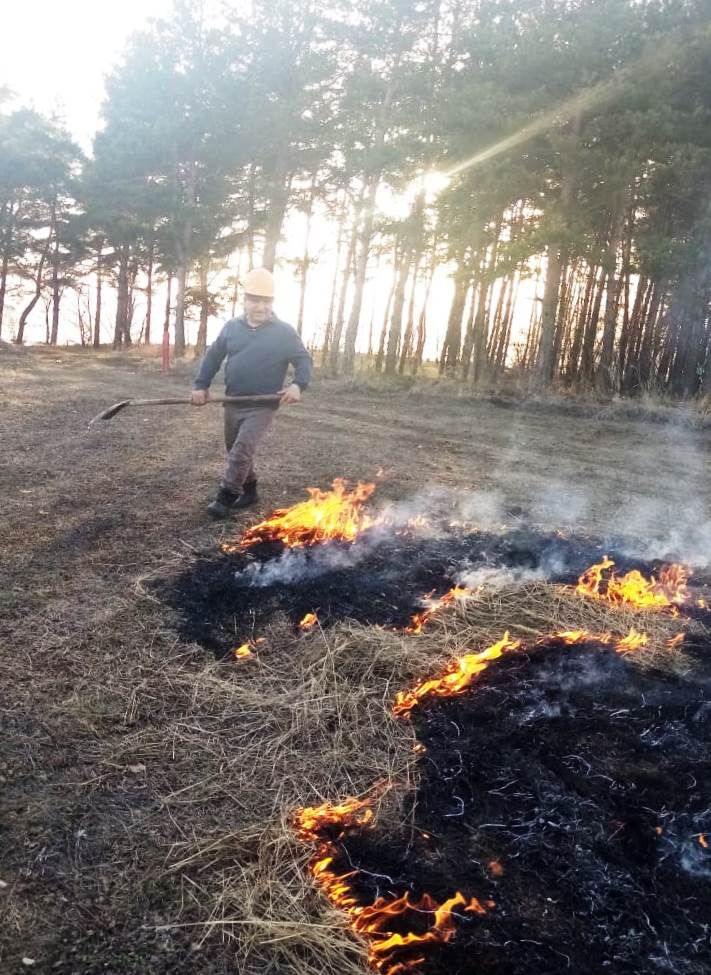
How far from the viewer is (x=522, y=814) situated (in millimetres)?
2584

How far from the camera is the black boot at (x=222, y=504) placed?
18.8 feet

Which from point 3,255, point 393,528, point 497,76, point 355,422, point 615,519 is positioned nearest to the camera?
point 393,528

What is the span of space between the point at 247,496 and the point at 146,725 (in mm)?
3260

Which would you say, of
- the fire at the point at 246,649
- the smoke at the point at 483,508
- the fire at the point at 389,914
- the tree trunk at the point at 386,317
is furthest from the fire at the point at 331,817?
the tree trunk at the point at 386,317

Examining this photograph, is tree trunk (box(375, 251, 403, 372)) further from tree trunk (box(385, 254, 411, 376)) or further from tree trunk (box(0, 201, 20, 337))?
tree trunk (box(0, 201, 20, 337))

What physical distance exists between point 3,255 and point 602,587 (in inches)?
1310

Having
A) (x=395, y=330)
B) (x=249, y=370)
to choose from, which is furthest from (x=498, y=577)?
(x=395, y=330)

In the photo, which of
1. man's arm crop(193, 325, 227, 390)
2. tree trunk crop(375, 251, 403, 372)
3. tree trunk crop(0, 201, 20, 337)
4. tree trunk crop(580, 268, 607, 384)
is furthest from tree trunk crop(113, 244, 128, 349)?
man's arm crop(193, 325, 227, 390)

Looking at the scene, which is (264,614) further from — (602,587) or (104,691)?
(602,587)

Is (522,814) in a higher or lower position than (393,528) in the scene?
lower

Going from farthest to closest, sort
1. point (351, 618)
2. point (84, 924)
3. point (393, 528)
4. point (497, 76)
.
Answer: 1. point (497, 76)
2. point (393, 528)
3. point (351, 618)
4. point (84, 924)

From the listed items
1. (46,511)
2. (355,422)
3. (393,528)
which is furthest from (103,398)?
(393,528)

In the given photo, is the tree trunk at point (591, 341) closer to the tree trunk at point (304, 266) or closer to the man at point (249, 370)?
the tree trunk at point (304, 266)

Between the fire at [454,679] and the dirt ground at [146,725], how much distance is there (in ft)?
0.42
